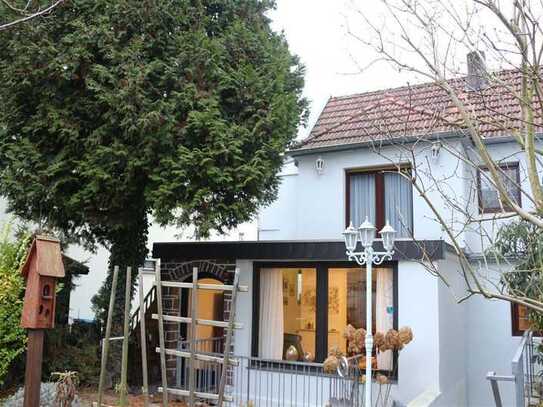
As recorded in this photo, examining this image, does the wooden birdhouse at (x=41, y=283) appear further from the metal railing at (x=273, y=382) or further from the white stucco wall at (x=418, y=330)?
the white stucco wall at (x=418, y=330)

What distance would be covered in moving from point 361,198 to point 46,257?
784 cm

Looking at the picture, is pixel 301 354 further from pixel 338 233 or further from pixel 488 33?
pixel 488 33

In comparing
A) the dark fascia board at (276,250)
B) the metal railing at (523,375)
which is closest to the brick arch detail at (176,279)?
the dark fascia board at (276,250)

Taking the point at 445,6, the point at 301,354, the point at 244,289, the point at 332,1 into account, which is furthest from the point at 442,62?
the point at 301,354

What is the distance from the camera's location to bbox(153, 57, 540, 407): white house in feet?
Result: 30.2

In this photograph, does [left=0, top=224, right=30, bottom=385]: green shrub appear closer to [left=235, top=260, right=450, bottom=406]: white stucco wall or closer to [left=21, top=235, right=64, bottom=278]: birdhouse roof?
[left=21, top=235, right=64, bottom=278]: birdhouse roof

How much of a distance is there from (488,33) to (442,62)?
547mm

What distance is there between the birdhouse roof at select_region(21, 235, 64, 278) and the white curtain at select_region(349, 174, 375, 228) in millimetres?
7372

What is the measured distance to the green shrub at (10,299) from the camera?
8.70m

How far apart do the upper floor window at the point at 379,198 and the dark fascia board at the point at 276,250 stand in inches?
98.7

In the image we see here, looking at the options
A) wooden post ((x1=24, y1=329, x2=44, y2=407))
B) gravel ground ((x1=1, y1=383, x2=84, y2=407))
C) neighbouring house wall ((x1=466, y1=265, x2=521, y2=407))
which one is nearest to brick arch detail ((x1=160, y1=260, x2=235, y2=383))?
gravel ground ((x1=1, y1=383, x2=84, y2=407))

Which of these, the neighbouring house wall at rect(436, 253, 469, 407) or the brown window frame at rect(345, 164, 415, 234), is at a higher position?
the brown window frame at rect(345, 164, 415, 234)

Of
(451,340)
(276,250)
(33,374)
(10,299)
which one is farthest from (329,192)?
(33,374)

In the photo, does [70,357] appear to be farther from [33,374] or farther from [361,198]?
[361,198]
